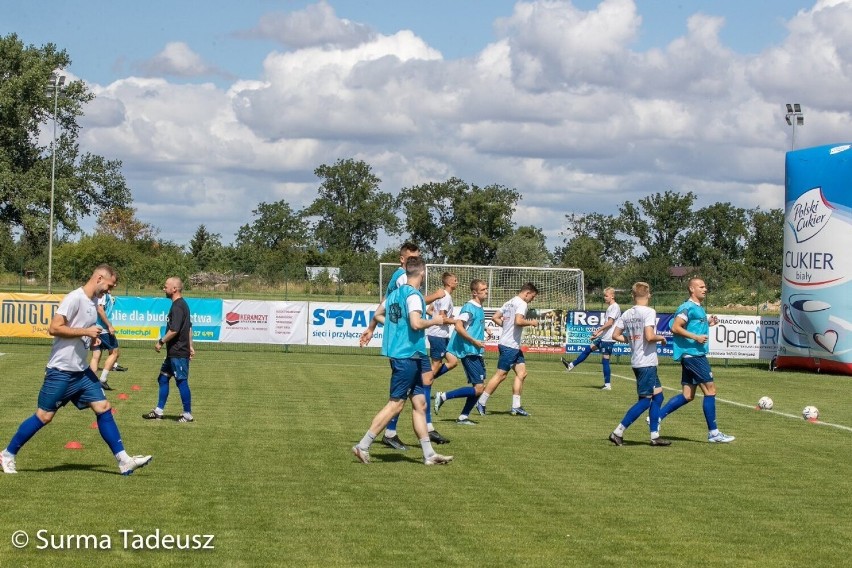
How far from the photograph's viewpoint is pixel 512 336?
17.0 m

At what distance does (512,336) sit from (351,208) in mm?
106164

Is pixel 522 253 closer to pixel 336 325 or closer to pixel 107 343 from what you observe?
pixel 336 325

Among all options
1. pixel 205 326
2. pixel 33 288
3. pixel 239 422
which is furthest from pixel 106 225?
pixel 239 422

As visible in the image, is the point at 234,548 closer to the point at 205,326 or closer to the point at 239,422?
the point at 239,422

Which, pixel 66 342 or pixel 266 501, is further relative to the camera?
pixel 66 342

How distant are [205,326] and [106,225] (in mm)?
83299

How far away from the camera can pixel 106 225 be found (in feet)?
367

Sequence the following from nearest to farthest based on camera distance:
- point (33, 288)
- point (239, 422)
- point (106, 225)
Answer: point (239, 422) < point (33, 288) < point (106, 225)

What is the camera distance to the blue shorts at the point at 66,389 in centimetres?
1027

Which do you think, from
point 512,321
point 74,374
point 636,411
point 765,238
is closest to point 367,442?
point 74,374

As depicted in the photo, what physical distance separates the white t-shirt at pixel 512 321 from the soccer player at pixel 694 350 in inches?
110

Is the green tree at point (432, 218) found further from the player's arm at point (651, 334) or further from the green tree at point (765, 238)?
the player's arm at point (651, 334)

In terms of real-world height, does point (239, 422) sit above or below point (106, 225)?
below

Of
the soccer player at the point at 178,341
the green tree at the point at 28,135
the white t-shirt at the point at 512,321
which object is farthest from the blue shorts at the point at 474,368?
the green tree at the point at 28,135
